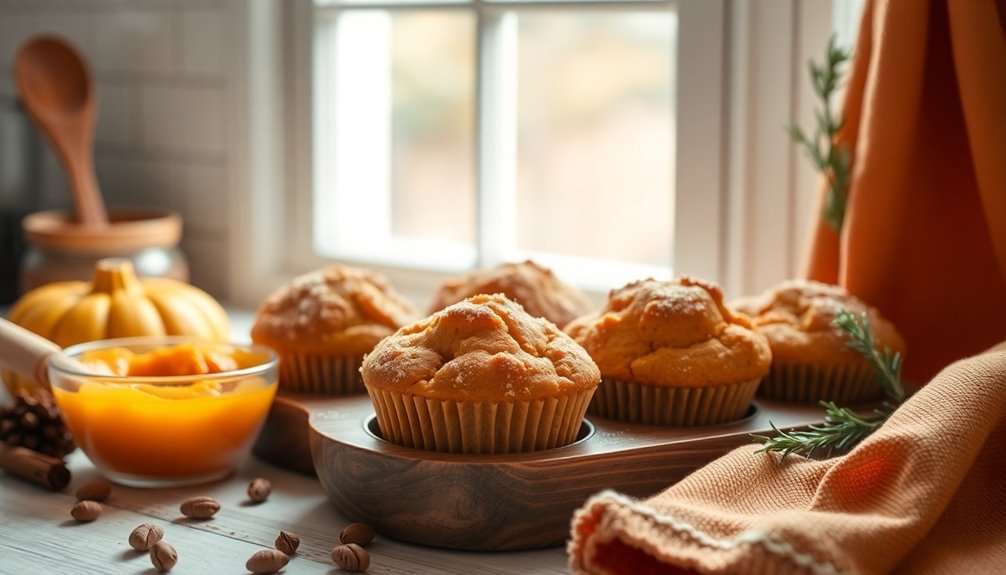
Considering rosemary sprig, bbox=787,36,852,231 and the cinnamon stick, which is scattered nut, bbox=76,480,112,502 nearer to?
the cinnamon stick

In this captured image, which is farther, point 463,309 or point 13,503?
point 13,503

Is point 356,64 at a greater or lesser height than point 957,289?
greater

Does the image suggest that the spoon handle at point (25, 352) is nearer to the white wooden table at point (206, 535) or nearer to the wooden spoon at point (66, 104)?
the white wooden table at point (206, 535)

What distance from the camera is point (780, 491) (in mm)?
1070

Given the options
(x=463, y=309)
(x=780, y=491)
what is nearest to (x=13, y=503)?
(x=463, y=309)

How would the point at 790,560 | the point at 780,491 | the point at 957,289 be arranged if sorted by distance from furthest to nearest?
the point at 957,289 → the point at 780,491 → the point at 790,560

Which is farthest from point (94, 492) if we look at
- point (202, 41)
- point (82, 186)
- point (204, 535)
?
point (202, 41)

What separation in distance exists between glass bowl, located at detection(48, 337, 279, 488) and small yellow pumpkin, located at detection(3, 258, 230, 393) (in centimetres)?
29

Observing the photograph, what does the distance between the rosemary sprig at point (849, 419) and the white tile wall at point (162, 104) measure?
1.28 m

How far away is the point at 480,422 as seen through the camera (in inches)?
44.1

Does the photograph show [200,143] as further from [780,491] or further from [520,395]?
[780,491]

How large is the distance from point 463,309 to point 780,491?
1.11 feet

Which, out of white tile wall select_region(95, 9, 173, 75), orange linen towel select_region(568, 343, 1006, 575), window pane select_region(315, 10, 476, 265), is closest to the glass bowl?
orange linen towel select_region(568, 343, 1006, 575)

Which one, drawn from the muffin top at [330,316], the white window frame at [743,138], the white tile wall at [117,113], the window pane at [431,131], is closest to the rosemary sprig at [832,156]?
the white window frame at [743,138]
